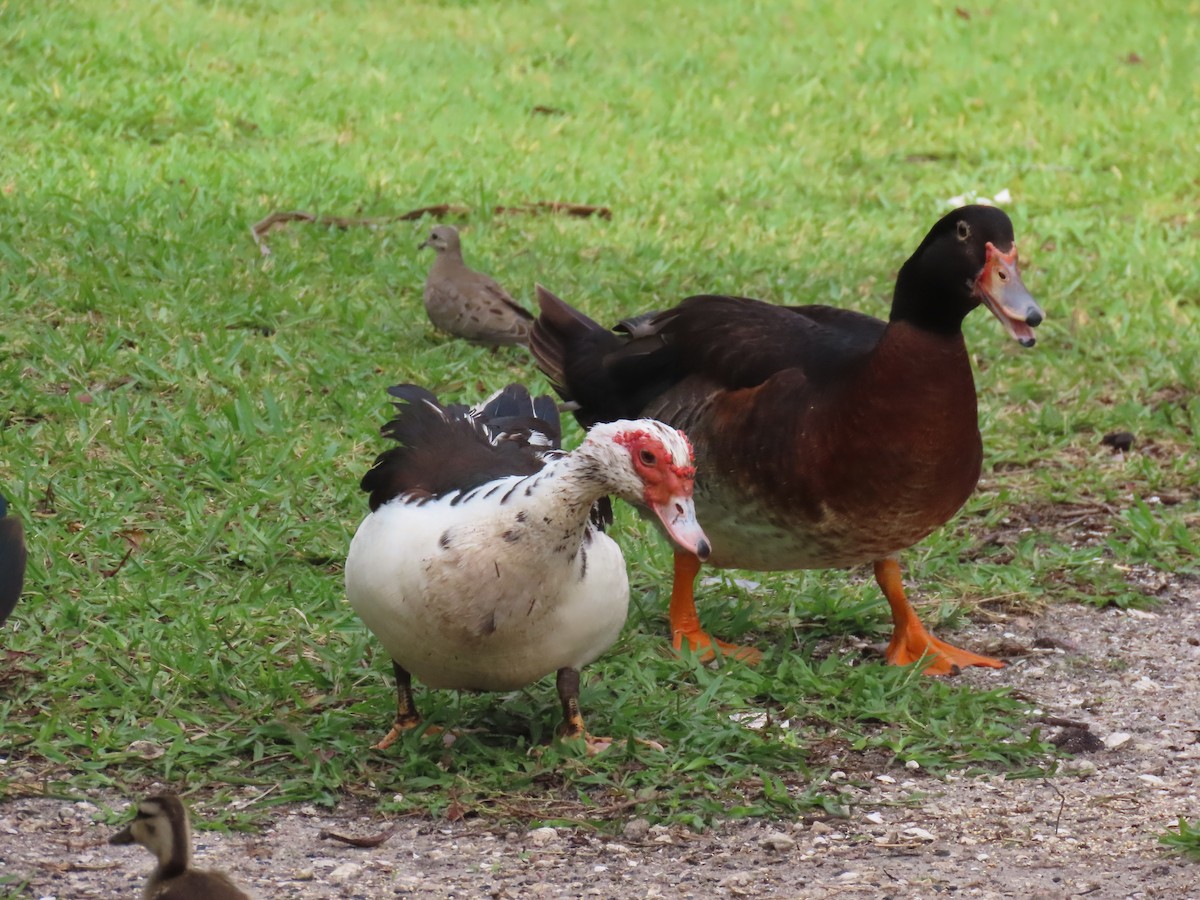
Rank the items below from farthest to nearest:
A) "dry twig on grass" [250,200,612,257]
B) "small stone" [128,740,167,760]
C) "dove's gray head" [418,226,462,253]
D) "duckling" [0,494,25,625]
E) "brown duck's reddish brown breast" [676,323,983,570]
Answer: "dry twig on grass" [250,200,612,257], "dove's gray head" [418,226,462,253], "brown duck's reddish brown breast" [676,323,983,570], "small stone" [128,740,167,760], "duckling" [0,494,25,625]

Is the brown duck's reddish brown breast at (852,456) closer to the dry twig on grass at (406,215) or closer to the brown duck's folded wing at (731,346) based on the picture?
the brown duck's folded wing at (731,346)

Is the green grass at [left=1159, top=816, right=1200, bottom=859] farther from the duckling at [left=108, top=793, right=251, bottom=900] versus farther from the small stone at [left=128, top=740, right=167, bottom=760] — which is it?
the small stone at [left=128, top=740, right=167, bottom=760]

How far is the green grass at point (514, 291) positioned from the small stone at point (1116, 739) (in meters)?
0.28

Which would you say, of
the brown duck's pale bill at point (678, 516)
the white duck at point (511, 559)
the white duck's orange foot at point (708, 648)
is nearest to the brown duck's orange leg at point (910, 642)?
the white duck's orange foot at point (708, 648)

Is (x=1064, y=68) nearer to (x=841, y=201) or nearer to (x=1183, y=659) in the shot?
(x=841, y=201)

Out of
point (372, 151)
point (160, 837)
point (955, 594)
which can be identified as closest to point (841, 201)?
point (372, 151)

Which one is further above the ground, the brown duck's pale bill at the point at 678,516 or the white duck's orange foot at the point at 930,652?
the brown duck's pale bill at the point at 678,516

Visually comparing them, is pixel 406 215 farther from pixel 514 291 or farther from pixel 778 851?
pixel 778 851

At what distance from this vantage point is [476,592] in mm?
3766

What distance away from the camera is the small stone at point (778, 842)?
12.5 feet

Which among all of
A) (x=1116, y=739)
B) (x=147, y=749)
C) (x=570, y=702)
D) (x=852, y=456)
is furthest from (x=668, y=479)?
(x=1116, y=739)

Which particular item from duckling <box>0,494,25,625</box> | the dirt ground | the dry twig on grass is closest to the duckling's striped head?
the dirt ground

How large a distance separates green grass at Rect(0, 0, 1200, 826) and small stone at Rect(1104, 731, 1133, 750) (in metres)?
0.28

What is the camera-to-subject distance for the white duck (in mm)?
3740
